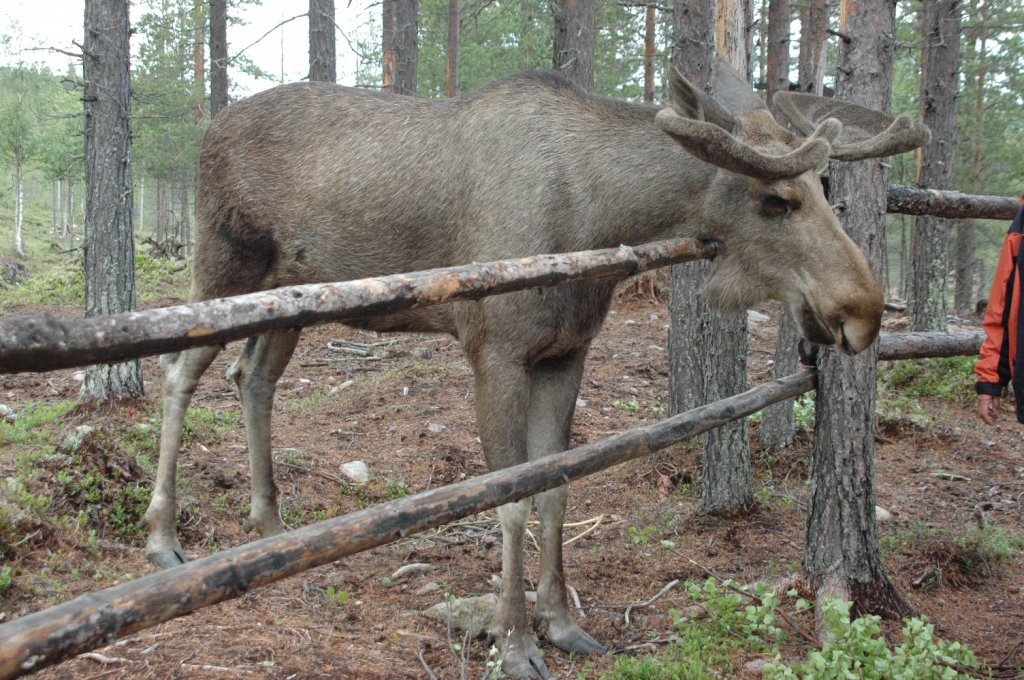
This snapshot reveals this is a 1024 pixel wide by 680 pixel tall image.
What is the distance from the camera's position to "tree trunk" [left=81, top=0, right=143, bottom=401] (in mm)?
8438

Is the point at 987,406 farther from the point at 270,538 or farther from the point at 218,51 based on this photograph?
the point at 218,51

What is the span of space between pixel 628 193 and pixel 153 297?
15139mm

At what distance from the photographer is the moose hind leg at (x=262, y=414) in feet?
18.5

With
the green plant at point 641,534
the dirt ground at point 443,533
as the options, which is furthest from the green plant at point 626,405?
the green plant at point 641,534

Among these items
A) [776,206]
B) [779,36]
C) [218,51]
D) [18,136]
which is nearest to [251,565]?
[776,206]

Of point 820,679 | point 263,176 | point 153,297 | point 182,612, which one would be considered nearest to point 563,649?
point 820,679

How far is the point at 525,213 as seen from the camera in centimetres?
429

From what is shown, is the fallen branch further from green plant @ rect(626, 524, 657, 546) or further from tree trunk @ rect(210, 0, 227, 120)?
tree trunk @ rect(210, 0, 227, 120)

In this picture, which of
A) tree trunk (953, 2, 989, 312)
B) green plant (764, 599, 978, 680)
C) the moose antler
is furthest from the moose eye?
tree trunk (953, 2, 989, 312)

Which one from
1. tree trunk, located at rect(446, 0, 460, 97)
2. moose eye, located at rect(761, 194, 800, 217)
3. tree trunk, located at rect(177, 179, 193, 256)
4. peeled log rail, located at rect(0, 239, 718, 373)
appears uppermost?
tree trunk, located at rect(446, 0, 460, 97)

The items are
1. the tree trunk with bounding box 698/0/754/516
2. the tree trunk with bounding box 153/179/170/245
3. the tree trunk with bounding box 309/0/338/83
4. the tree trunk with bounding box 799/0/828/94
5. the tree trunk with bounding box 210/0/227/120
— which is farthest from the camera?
the tree trunk with bounding box 153/179/170/245

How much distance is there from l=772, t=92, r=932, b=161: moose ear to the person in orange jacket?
0.69m

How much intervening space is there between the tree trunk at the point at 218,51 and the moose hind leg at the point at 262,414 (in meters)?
15.3

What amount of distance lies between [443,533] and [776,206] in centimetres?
340
